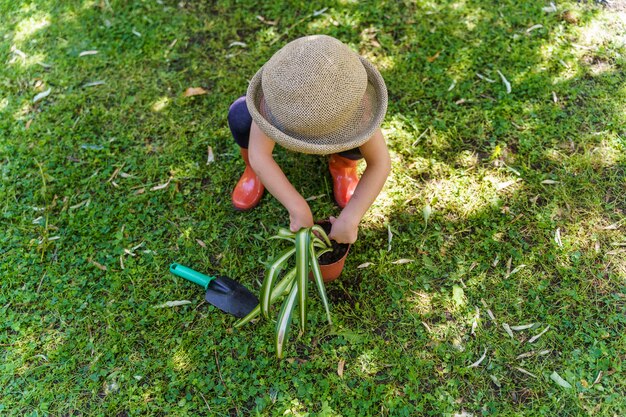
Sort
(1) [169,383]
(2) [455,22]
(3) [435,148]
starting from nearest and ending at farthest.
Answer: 1. (1) [169,383]
2. (3) [435,148]
3. (2) [455,22]

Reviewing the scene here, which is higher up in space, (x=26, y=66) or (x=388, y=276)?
(x=26, y=66)

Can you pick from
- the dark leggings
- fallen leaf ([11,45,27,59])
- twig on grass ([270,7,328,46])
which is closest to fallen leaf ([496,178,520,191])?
the dark leggings

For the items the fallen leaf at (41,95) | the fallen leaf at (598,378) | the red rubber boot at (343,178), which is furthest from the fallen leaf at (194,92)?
the fallen leaf at (598,378)

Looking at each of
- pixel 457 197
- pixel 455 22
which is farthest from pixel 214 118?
pixel 455 22

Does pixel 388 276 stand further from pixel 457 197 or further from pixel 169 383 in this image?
pixel 169 383

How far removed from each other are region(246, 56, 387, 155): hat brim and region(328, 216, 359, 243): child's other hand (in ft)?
1.41

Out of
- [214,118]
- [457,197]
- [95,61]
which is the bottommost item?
[457,197]

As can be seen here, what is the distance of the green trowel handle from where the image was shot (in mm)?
2452

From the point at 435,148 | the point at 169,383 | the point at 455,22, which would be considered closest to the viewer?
the point at 169,383

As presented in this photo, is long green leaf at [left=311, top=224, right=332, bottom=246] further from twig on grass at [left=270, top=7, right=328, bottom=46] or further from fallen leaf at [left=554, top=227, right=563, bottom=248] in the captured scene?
twig on grass at [left=270, top=7, right=328, bottom=46]

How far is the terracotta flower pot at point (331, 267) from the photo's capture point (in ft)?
7.36

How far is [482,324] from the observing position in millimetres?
2359

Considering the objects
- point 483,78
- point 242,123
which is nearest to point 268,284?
point 242,123

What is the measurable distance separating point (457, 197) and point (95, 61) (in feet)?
8.75
